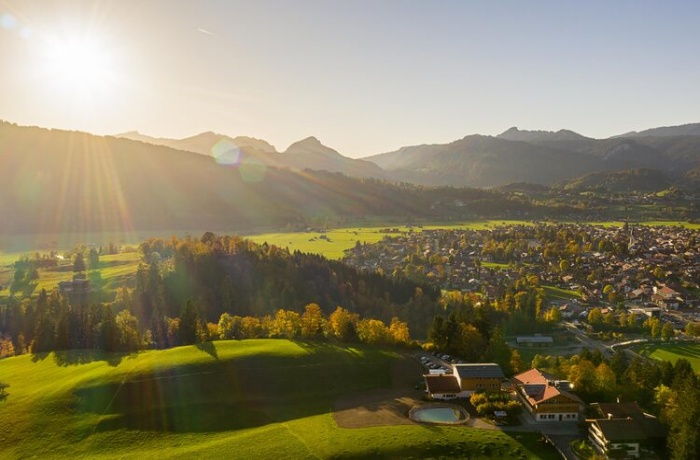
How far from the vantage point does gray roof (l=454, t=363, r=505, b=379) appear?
2368 inches

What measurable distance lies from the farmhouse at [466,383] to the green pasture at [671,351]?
56006mm

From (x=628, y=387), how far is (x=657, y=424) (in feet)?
31.6

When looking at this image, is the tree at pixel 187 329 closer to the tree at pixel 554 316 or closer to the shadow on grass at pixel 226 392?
the shadow on grass at pixel 226 392

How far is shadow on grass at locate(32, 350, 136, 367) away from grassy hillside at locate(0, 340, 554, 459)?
0.68 feet

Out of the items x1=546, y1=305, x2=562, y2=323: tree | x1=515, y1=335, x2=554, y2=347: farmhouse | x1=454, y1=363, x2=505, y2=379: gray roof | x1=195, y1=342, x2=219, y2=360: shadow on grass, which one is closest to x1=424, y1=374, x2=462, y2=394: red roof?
x1=454, y1=363, x2=505, y2=379: gray roof

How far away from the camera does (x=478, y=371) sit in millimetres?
61094

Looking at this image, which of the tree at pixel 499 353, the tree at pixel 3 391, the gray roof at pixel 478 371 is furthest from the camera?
the tree at pixel 499 353

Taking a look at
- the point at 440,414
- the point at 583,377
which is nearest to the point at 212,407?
the point at 440,414

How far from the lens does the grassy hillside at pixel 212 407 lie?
1884 inches

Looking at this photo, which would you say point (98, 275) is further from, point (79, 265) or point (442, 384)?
point (442, 384)

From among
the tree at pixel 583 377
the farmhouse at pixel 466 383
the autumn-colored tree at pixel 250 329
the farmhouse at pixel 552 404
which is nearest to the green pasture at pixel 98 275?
the autumn-colored tree at pixel 250 329

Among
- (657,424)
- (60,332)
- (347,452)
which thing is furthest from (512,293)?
(60,332)

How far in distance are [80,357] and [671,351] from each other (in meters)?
113

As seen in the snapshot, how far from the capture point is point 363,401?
59.6 m
